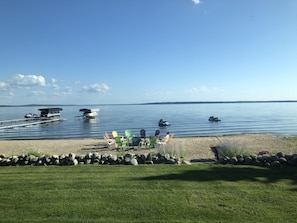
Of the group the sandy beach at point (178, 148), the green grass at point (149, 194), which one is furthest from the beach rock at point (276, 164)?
the sandy beach at point (178, 148)

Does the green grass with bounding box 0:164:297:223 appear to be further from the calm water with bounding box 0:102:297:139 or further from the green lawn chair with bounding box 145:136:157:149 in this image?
the calm water with bounding box 0:102:297:139

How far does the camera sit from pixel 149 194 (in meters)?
5.36

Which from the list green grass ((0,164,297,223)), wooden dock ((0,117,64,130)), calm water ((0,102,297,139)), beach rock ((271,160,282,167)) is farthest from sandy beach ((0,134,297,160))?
wooden dock ((0,117,64,130))

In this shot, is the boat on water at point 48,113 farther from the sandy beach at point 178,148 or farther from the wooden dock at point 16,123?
the sandy beach at point 178,148

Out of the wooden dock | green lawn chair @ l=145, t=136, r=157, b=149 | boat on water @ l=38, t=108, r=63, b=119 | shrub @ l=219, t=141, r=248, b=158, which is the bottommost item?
the wooden dock

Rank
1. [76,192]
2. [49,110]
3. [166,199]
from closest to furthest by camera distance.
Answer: [166,199] → [76,192] → [49,110]

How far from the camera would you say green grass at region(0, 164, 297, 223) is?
4.56 meters

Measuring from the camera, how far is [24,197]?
5.30 m

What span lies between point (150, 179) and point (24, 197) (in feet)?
7.83

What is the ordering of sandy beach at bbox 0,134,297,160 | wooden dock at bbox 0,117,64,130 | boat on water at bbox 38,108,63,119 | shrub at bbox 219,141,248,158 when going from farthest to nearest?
boat on water at bbox 38,108,63,119 < wooden dock at bbox 0,117,64,130 < sandy beach at bbox 0,134,297,160 < shrub at bbox 219,141,248,158

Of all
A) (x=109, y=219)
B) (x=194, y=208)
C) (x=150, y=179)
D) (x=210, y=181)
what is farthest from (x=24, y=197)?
(x=210, y=181)

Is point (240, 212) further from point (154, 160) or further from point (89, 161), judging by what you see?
point (89, 161)

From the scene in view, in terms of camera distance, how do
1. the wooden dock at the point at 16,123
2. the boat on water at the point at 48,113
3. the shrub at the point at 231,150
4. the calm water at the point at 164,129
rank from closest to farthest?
the shrub at the point at 231,150 → the calm water at the point at 164,129 → the wooden dock at the point at 16,123 → the boat on water at the point at 48,113

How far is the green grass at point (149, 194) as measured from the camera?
4559mm
